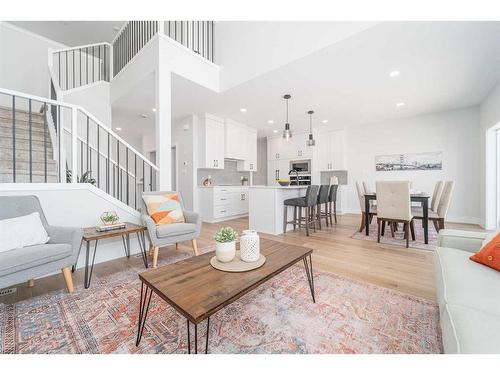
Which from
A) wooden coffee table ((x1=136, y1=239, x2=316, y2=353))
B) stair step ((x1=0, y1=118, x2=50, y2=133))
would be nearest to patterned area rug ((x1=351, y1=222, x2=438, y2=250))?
wooden coffee table ((x1=136, y1=239, x2=316, y2=353))

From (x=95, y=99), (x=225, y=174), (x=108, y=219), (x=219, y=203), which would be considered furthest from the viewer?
(x=225, y=174)

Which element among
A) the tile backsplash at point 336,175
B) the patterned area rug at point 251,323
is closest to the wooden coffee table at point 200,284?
the patterned area rug at point 251,323

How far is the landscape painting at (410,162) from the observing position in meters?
5.22

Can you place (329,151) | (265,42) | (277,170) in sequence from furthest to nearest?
(277,170)
(329,151)
(265,42)

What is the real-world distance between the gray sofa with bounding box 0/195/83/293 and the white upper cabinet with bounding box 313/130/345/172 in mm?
6175

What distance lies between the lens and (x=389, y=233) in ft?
12.6

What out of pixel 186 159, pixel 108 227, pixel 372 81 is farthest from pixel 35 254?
pixel 372 81

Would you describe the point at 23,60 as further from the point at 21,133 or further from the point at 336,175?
the point at 336,175

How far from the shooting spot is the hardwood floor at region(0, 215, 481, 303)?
1.95m

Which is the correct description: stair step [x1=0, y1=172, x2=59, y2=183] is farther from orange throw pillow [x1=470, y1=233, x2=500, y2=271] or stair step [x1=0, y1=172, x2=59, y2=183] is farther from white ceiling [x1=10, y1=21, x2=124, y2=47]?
orange throw pillow [x1=470, y1=233, x2=500, y2=271]

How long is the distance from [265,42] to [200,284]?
357 cm

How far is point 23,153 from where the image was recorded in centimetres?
328

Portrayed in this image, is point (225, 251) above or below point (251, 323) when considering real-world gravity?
above

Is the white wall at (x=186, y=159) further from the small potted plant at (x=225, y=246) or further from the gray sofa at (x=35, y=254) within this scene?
the small potted plant at (x=225, y=246)
